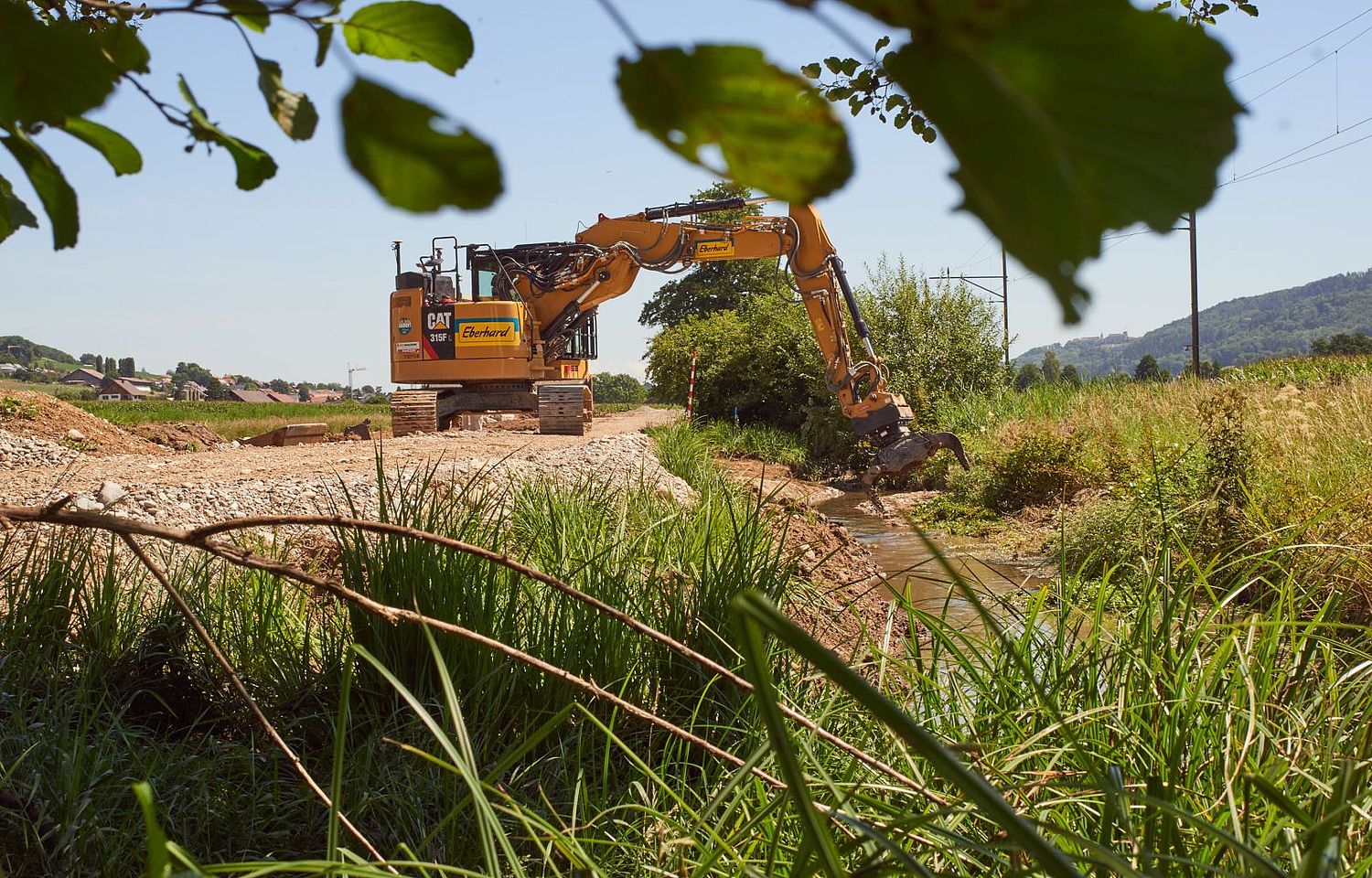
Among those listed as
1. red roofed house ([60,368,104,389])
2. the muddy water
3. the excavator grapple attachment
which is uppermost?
red roofed house ([60,368,104,389])

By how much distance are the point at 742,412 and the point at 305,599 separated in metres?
15.5

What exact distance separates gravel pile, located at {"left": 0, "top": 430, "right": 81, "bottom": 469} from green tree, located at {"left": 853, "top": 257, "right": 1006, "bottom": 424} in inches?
462

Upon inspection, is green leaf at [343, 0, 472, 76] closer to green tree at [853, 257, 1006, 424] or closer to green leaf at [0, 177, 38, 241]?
green leaf at [0, 177, 38, 241]

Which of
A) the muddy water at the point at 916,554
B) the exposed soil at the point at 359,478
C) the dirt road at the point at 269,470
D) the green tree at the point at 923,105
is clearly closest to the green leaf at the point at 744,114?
the green tree at the point at 923,105

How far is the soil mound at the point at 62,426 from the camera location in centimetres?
1136

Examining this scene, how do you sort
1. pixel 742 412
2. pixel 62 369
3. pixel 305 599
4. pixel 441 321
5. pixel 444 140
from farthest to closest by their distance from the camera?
pixel 62 369 < pixel 742 412 < pixel 441 321 < pixel 305 599 < pixel 444 140

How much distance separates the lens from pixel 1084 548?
7125 mm

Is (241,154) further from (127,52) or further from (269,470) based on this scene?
(269,470)

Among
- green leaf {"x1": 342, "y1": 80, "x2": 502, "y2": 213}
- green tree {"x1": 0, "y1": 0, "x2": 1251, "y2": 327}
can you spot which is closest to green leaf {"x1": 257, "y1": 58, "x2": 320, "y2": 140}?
green tree {"x1": 0, "y1": 0, "x2": 1251, "y2": 327}

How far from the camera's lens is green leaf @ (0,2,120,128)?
0.40 m

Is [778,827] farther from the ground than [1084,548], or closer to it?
farther from the ground

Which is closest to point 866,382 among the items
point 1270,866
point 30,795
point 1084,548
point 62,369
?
point 1084,548

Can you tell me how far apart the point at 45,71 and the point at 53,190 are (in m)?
0.15

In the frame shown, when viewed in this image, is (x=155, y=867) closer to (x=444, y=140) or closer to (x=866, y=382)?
(x=444, y=140)
